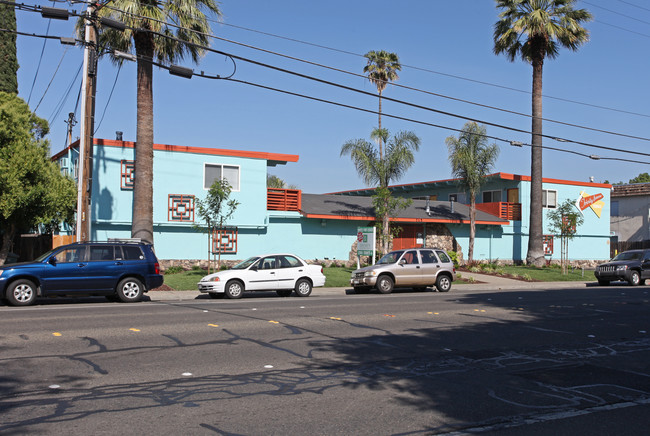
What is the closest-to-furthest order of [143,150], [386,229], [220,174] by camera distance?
1. [143,150]
2. [220,174]
3. [386,229]

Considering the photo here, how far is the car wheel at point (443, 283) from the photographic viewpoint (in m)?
22.7

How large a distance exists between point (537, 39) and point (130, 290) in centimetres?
2841

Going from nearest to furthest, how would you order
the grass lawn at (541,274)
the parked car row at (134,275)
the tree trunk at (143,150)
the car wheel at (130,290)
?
the parked car row at (134,275), the car wheel at (130,290), the tree trunk at (143,150), the grass lawn at (541,274)

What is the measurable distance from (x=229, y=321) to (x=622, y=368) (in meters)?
7.34

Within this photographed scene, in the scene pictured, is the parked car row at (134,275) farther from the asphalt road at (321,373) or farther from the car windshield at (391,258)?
the asphalt road at (321,373)

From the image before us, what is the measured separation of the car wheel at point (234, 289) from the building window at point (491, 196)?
88.1 ft

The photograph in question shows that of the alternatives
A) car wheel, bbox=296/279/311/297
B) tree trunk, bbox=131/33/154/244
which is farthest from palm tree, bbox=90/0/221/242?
car wheel, bbox=296/279/311/297

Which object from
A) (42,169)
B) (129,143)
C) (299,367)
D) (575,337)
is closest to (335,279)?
(129,143)

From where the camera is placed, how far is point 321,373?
777cm

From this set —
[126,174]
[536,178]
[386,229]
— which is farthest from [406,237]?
[126,174]


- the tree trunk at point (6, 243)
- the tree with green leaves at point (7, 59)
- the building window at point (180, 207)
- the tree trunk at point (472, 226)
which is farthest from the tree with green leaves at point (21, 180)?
the tree trunk at point (472, 226)

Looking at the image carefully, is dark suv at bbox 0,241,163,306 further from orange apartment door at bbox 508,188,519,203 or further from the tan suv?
orange apartment door at bbox 508,188,519,203

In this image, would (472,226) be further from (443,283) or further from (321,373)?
(321,373)

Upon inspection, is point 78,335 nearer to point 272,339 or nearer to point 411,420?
point 272,339
